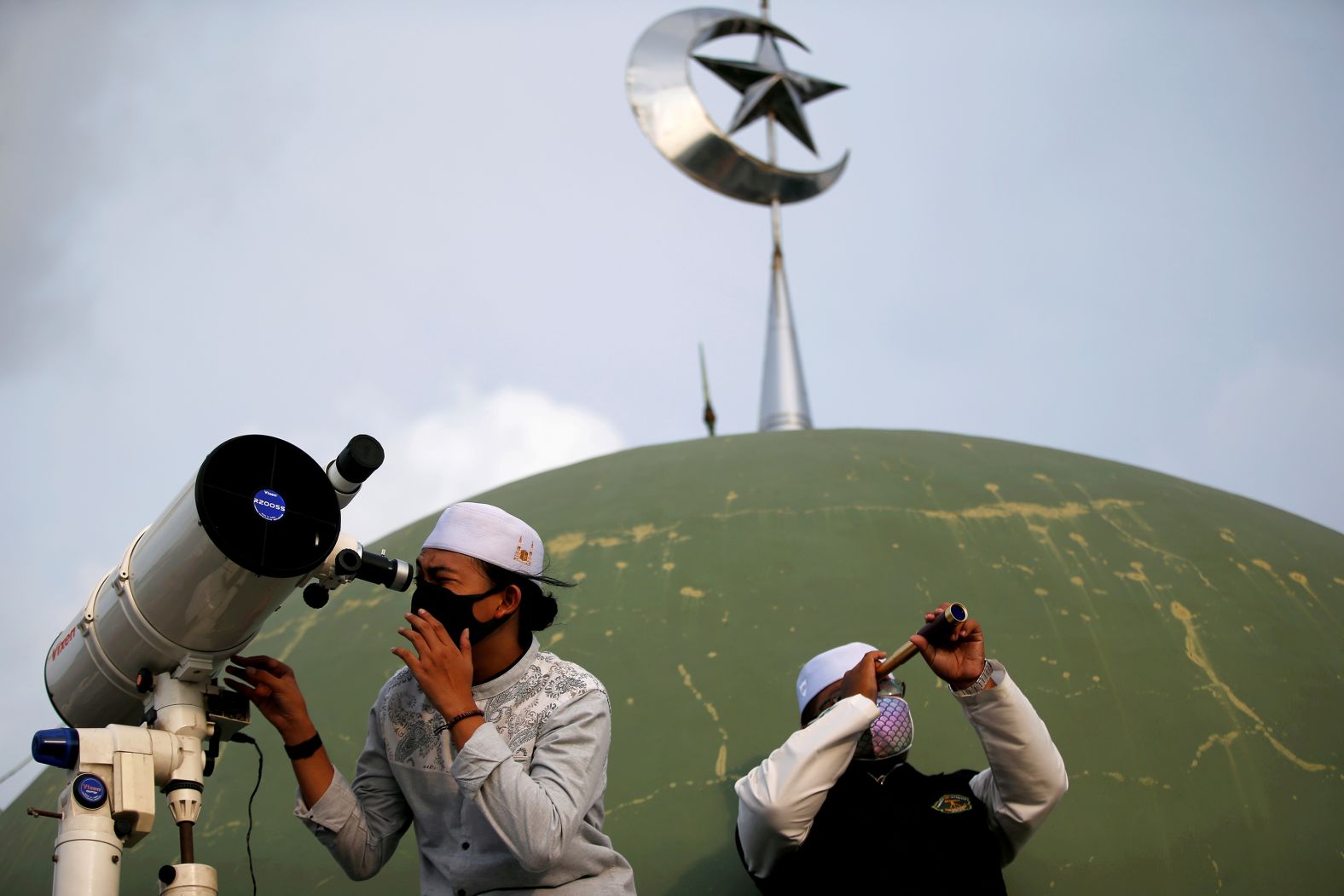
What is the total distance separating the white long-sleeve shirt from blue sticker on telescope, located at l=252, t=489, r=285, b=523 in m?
1.48

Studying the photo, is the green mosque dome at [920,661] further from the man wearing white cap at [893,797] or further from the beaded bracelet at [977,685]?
the beaded bracelet at [977,685]

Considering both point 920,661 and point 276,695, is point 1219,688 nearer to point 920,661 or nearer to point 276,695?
point 920,661

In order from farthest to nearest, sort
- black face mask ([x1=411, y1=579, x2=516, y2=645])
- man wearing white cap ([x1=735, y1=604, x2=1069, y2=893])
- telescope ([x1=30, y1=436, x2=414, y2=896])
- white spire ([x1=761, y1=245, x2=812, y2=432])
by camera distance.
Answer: white spire ([x1=761, y1=245, x2=812, y2=432]) → man wearing white cap ([x1=735, y1=604, x2=1069, y2=893]) → black face mask ([x1=411, y1=579, x2=516, y2=645]) → telescope ([x1=30, y1=436, x2=414, y2=896])

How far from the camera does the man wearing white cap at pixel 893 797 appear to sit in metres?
3.50

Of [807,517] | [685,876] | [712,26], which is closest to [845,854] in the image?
[685,876]

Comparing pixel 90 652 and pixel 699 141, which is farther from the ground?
pixel 699 141

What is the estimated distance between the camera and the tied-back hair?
3.37 meters

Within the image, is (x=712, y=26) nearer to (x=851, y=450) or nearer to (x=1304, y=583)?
(x=851, y=450)

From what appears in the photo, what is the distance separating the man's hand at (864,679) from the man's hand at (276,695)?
147 centimetres

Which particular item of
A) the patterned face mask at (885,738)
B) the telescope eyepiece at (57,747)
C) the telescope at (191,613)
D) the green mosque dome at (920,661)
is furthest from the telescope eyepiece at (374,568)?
the green mosque dome at (920,661)

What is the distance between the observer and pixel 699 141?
10.7 meters

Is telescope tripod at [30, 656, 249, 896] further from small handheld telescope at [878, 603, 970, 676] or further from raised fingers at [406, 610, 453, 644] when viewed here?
small handheld telescope at [878, 603, 970, 676]

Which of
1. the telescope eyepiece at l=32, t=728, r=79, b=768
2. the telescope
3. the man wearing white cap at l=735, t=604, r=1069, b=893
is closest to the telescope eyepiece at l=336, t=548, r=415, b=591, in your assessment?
the telescope

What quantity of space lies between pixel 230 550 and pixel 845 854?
1.85 m
